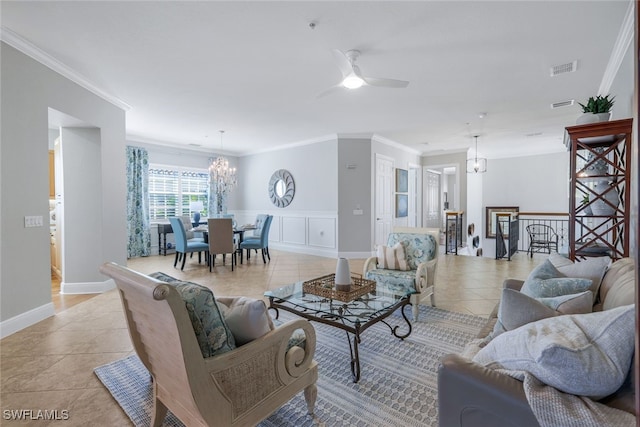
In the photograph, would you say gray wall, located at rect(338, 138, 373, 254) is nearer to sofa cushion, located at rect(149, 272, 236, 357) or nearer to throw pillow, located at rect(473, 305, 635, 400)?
sofa cushion, located at rect(149, 272, 236, 357)

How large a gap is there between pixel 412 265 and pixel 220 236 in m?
3.47

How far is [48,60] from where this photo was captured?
3.07 metres

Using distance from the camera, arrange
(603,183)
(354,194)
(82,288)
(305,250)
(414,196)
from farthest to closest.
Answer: (414,196) < (305,250) < (354,194) < (82,288) < (603,183)

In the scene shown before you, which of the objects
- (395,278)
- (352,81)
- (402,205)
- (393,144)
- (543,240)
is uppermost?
(393,144)

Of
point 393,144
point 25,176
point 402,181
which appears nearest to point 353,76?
point 25,176

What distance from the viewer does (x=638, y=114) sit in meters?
0.58

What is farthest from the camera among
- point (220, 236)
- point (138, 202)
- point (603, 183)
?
point (138, 202)

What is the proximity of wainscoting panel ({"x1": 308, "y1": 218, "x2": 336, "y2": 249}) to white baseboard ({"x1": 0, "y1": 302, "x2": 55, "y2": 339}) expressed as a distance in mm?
4680

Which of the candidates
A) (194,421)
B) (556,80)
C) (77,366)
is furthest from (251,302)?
(556,80)

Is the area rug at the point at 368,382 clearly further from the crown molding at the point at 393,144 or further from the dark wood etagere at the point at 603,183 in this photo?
the crown molding at the point at 393,144

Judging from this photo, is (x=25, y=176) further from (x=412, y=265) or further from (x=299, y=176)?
(x=299, y=176)

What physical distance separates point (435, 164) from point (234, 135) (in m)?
5.55

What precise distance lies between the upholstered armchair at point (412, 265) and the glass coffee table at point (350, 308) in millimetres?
324

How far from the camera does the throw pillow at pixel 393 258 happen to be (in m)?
3.42
